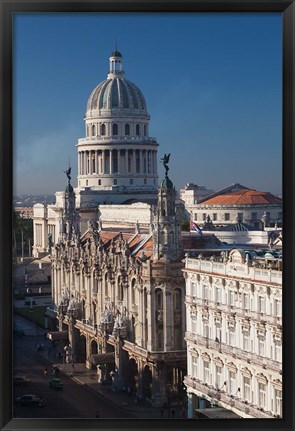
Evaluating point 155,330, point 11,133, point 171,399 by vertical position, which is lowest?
point 171,399

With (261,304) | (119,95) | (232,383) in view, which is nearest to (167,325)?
(232,383)

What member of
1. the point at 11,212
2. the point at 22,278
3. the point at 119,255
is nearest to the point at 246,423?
the point at 11,212

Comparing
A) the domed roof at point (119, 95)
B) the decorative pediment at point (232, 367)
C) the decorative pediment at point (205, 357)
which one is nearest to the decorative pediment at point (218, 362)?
the decorative pediment at point (232, 367)

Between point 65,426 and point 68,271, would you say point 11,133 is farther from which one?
point 68,271

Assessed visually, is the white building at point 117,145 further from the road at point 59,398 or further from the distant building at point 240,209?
the road at point 59,398

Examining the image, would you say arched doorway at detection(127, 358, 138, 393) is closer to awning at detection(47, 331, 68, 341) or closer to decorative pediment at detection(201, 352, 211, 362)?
decorative pediment at detection(201, 352, 211, 362)

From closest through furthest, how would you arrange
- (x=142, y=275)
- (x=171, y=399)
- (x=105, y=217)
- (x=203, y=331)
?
(x=203, y=331)
(x=171, y=399)
(x=142, y=275)
(x=105, y=217)
